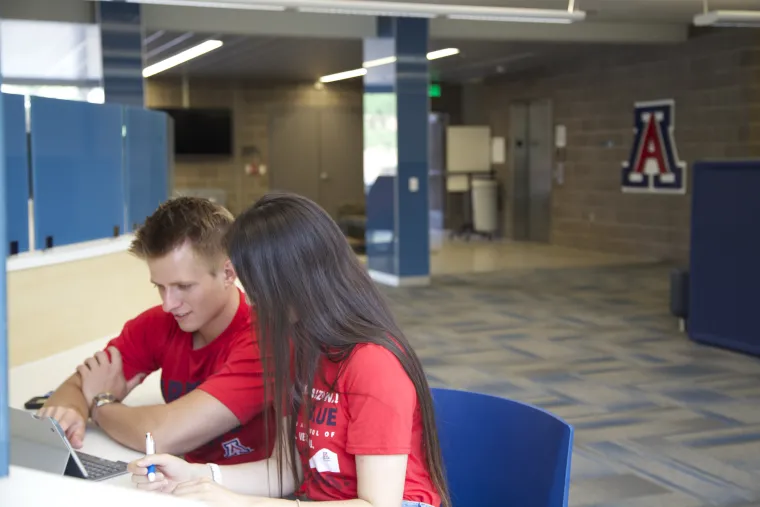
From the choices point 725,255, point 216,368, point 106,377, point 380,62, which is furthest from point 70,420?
point 380,62

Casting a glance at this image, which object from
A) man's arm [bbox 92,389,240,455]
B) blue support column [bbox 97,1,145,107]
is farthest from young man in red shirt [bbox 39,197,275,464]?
blue support column [bbox 97,1,145,107]

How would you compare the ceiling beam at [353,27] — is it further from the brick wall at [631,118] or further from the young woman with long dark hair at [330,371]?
the young woman with long dark hair at [330,371]

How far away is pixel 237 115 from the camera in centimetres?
1612

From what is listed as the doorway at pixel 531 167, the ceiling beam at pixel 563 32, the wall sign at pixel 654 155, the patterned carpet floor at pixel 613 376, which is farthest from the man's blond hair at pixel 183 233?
the doorway at pixel 531 167

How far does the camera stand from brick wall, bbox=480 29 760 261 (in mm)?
10555

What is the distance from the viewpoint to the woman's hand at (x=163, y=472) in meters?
1.54

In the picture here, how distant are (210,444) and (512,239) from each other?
13.4 m

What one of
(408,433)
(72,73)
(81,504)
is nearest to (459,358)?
(408,433)

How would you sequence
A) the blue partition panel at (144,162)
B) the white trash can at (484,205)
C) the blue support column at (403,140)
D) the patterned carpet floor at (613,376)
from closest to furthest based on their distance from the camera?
the patterned carpet floor at (613,376) → the blue partition panel at (144,162) → the blue support column at (403,140) → the white trash can at (484,205)

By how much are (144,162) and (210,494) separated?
3.11 m

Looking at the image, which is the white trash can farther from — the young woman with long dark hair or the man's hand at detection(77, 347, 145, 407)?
the young woman with long dark hair

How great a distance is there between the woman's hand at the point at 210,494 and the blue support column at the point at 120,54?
744 cm

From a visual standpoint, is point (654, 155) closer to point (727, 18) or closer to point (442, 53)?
point (442, 53)

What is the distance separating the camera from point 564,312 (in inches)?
316
